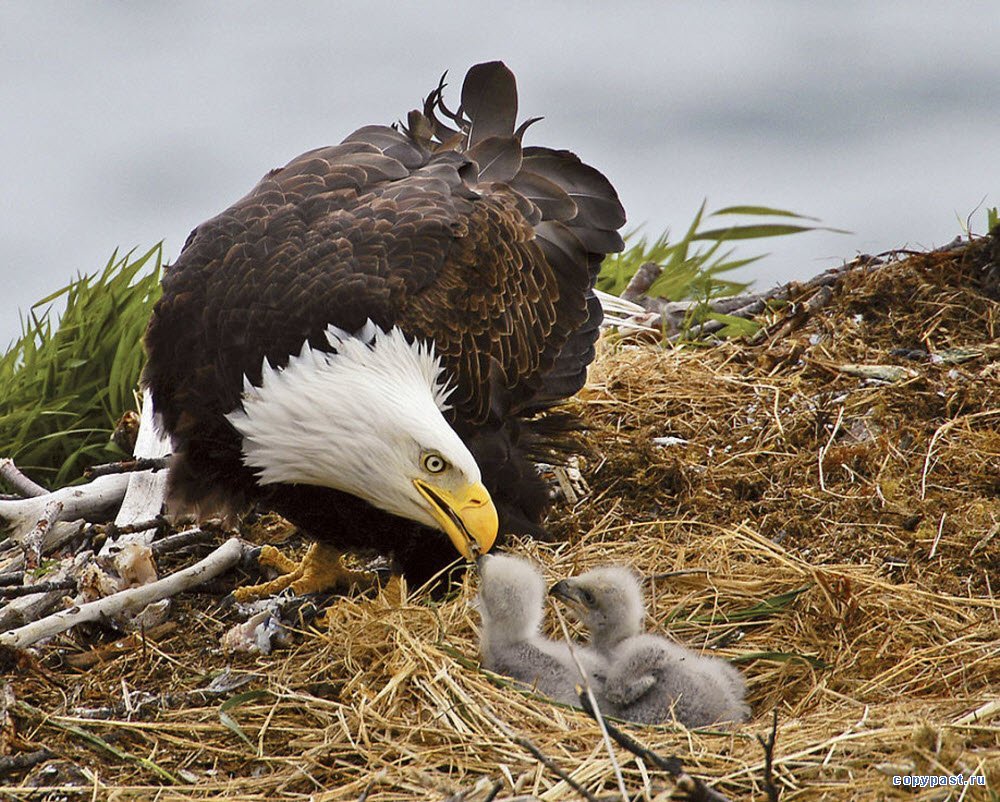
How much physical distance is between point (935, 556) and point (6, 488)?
378 centimetres

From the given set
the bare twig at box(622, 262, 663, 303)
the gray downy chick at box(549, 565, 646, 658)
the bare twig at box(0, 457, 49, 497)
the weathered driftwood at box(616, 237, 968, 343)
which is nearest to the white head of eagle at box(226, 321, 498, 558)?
the gray downy chick at box(549, 565, 646, 658)

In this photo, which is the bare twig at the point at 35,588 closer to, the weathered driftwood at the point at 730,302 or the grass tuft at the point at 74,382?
the grass tuft at the point at 74,382

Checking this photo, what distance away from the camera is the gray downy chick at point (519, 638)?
362cm

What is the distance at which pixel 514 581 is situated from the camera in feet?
12.1

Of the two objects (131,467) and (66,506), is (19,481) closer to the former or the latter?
(66,506)

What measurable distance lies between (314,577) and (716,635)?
1517 millimetres

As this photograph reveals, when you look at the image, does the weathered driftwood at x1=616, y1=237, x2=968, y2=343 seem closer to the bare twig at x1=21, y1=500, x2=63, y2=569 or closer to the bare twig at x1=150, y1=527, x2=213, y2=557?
the bare twig at x1=150, y1=527, x2=213, y2=557

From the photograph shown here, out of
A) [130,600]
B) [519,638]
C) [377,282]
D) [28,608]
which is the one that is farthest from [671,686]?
[28,608]

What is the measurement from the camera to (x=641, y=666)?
357 cm

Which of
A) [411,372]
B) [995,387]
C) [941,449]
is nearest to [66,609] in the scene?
[411,372]

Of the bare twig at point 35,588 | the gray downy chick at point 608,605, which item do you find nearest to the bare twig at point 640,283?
the gray downy chick at point 608,605

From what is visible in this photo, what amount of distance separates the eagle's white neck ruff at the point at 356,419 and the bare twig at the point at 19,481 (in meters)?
1.78

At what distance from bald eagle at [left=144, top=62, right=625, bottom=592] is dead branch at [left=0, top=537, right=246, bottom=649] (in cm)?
30

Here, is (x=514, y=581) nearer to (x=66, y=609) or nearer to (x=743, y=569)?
(x=743, y=569)
